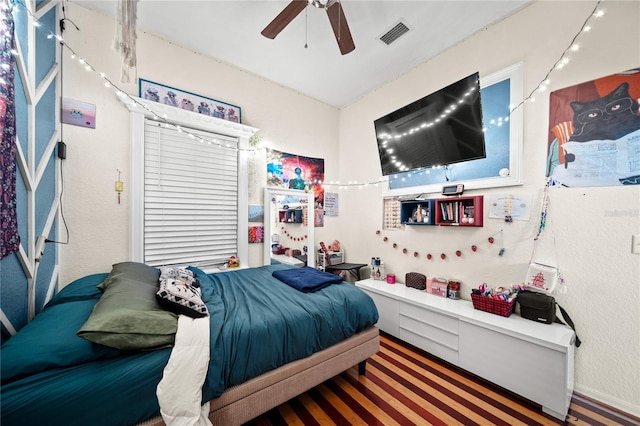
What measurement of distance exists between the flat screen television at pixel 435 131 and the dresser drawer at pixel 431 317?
157 cm

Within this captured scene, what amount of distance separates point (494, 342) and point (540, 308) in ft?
1.49

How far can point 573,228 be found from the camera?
5.90ft

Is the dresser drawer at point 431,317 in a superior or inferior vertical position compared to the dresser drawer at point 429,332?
superior

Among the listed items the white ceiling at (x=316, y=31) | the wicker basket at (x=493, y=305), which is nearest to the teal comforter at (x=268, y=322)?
the wicker basket at (x=493, y=305)

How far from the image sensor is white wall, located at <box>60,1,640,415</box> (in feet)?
5.33

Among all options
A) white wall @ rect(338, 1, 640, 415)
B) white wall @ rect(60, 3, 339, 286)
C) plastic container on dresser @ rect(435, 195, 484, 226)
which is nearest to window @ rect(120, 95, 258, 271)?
white wall @ rect(60, 3, 339, 286)

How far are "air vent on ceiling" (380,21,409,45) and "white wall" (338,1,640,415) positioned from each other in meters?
0.61

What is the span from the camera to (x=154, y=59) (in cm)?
240

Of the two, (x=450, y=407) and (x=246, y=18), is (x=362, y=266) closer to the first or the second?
(x=450, y=407)

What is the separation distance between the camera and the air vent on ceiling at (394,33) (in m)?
2.24

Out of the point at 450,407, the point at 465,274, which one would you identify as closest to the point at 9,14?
the point at 450,407

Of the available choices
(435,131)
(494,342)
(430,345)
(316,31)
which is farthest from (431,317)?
(316,31)

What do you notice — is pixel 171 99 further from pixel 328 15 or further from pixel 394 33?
pixel 394 33

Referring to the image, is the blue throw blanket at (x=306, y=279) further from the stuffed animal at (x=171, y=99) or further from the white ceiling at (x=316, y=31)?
the white ceiling at (x=316, y=31)
